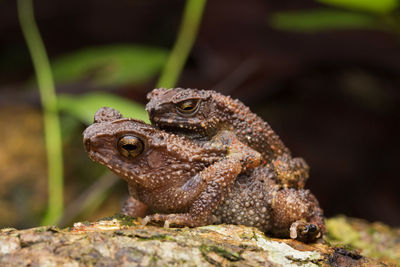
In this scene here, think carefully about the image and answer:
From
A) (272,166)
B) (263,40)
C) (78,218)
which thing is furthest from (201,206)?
(263,40)

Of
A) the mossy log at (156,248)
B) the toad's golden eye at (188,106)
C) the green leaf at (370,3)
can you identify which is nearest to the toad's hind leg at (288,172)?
the mossy log at (156,248)

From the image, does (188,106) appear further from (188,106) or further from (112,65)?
(112,65)

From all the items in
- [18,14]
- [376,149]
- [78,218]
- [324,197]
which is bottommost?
[78,218]

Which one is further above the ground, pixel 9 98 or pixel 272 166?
pixel 9 98

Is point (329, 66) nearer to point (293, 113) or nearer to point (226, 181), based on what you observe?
point (293, 113)

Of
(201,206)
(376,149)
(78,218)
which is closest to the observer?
(201,206)

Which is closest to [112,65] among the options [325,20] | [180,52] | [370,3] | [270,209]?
[180,52]

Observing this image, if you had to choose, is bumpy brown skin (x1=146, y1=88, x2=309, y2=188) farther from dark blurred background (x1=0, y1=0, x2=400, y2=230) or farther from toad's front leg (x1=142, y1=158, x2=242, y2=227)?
dark blurred background (x1=0, y1=0, x2=400, y2=230)

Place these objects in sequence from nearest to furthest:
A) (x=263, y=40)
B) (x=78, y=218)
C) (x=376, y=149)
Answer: (x=78, y=218) → (x=263, y=40) → (x=376, y=149)
